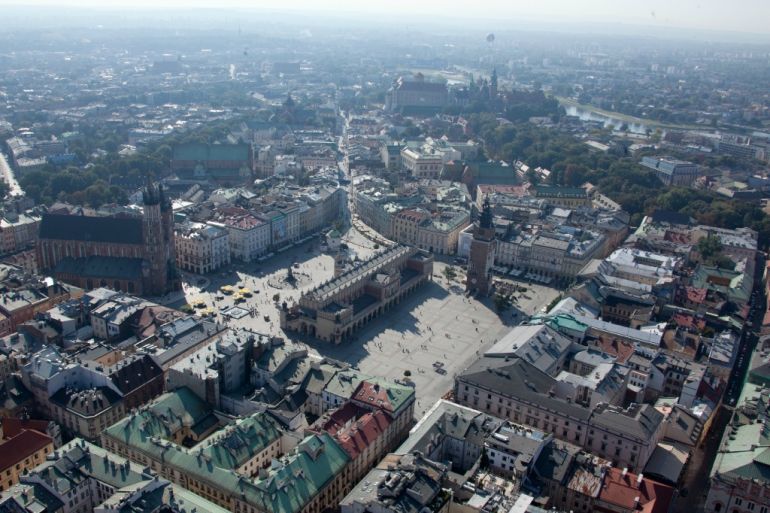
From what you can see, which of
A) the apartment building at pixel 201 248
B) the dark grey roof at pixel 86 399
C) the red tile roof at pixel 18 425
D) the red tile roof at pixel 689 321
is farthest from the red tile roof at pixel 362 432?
the apartment building at pixel 201 248

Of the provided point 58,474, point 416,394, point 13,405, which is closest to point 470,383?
point 416,394

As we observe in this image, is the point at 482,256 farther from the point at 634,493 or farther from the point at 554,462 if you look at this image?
the point at 634,493

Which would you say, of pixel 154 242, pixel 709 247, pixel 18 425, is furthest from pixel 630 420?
pixel 154 242

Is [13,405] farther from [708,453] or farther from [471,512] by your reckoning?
[708,453]

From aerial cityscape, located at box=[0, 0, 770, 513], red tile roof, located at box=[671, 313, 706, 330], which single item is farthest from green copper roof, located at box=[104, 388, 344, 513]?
red tile roof, located at box=[671, 313, 706, 330]

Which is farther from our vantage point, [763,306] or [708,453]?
[763,306]

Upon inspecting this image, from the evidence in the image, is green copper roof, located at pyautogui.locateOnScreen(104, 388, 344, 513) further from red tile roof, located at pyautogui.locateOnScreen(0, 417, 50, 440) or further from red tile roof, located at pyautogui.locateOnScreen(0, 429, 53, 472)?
red tile roof, located at pyautogui.locateOnScreen(0, 417, 50, 440)
